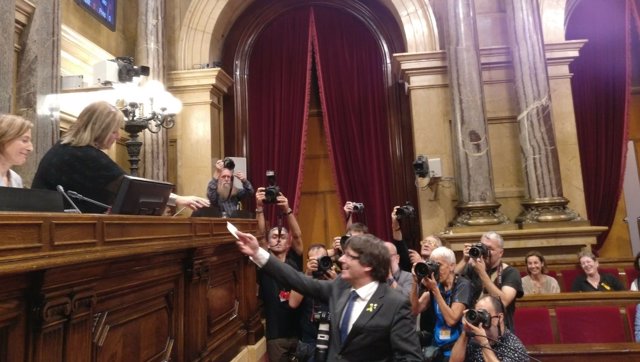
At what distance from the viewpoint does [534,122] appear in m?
5.13

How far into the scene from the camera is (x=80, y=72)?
508cm

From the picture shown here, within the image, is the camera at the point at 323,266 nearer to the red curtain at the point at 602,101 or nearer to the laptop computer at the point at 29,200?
the laptop computer at the point at 29,200

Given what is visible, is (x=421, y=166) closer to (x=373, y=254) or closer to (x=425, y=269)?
(x=425, y=269)

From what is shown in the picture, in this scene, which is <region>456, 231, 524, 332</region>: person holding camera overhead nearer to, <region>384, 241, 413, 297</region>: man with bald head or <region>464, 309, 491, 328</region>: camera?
<region>384, 241, 413, 297</region>: man with bald head

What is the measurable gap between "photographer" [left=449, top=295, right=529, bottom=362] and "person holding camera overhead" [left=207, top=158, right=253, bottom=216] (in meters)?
2.03

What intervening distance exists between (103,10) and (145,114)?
1.70 meters

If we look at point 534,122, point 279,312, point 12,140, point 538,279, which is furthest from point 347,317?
point 534,122

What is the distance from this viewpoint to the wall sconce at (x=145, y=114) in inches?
178

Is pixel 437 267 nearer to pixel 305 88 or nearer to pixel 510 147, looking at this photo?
pixel 510 147

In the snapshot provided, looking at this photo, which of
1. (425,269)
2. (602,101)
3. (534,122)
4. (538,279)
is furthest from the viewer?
(602,101)

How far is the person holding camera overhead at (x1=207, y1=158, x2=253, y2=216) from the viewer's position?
12.1 feet

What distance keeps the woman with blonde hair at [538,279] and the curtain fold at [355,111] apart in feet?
8.10

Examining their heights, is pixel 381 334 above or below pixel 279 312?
above

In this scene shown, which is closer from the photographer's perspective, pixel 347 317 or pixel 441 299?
pixel 347 317
